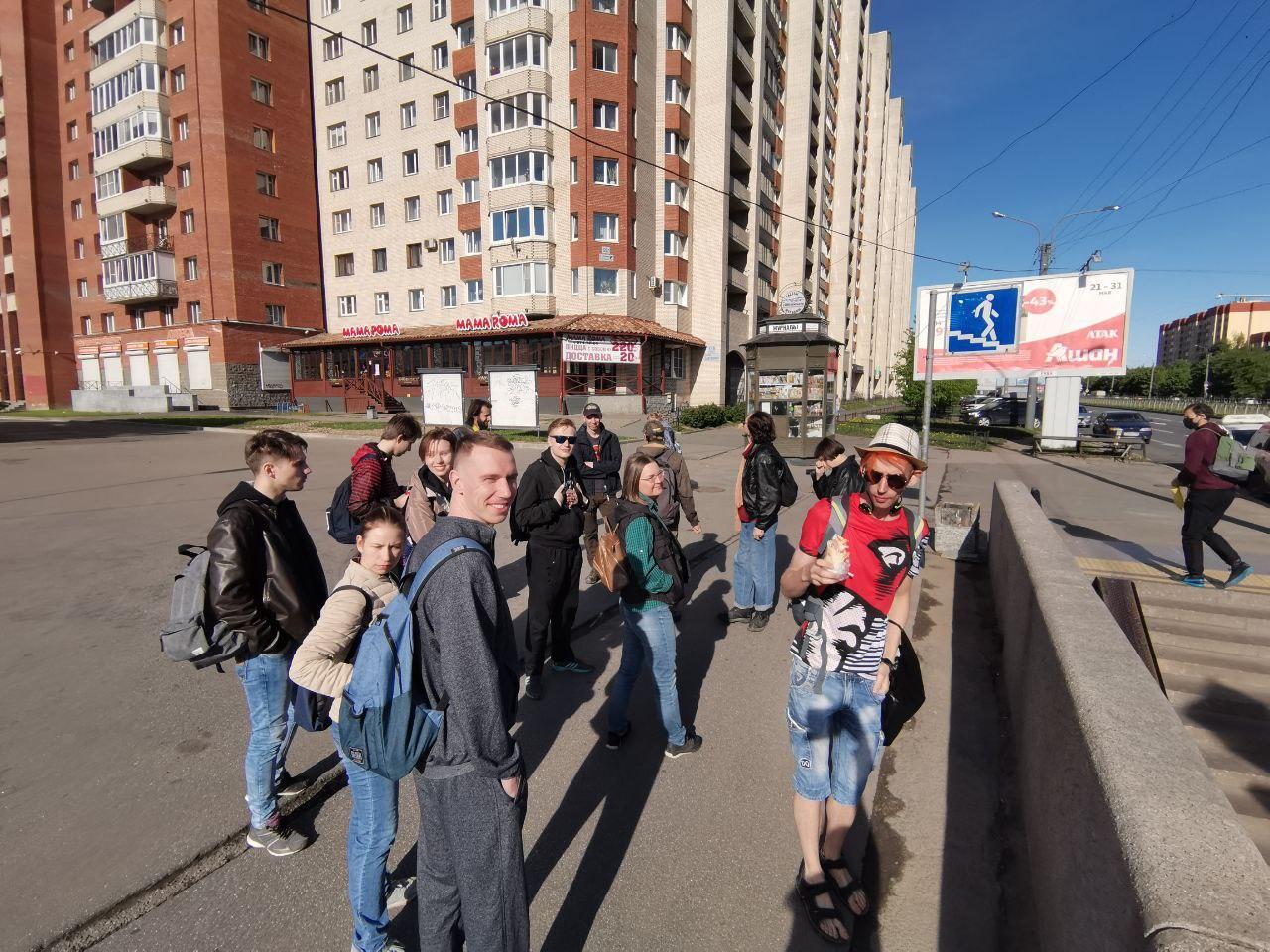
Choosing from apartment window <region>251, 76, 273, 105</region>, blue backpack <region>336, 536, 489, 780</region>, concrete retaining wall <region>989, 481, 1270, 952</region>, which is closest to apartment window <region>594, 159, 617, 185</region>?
apartment window <region>251, 76, 273, 105</region>

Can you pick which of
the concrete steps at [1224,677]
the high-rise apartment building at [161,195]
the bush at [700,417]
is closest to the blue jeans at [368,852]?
the concrete steps at [1224,677]

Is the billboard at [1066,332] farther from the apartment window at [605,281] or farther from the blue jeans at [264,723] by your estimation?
the apartment window at [605,281]

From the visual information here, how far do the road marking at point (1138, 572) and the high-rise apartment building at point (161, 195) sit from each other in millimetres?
43218

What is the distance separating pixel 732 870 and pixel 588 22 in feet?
117

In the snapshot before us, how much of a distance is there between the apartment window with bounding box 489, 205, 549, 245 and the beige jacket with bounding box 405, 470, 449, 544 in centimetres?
2871

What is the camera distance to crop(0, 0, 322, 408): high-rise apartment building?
36.8m

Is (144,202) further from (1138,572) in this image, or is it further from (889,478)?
(1138,572)

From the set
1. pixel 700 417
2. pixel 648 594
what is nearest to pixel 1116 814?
pixel 648 594

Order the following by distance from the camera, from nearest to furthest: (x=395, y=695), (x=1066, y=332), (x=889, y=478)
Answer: (x=395, y=695), (x=889, y=478), (x=1066, y=332)

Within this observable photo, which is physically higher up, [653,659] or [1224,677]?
[653,659]

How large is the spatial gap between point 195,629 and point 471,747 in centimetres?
158

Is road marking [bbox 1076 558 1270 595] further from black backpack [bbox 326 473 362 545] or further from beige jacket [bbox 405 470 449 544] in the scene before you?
black backpack [bbox 326 473 362 545]

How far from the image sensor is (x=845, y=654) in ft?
8.13

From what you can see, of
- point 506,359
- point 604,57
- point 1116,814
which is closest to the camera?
point 1116,814
